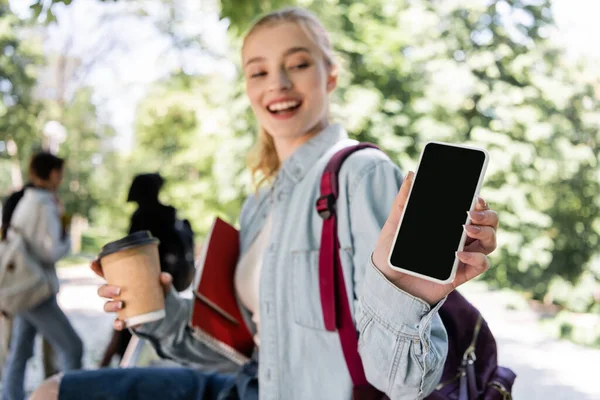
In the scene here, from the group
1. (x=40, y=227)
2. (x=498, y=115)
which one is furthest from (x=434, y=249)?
(x=498, y=115)

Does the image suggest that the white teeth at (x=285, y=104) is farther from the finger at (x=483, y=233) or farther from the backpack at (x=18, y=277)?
the backpack at (x=18, y=277)

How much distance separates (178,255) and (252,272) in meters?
2.15

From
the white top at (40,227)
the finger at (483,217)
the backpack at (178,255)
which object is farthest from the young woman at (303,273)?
the white top at (40,227)

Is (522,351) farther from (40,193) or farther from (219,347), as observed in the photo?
(219,347)

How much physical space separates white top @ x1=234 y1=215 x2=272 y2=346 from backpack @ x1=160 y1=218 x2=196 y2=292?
201cm

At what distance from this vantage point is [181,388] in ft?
5.50

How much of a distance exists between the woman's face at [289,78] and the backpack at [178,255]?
2199 mm

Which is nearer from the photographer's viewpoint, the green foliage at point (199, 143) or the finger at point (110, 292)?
the finger at point (110, 292)

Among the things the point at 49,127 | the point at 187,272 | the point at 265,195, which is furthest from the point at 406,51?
the point at 265,195

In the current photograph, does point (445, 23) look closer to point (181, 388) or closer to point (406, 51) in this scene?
point (406, 51)

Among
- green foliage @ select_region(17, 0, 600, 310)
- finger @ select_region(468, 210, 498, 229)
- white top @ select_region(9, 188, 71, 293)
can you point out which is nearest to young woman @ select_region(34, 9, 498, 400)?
finger @ select_region(468, 210, 498, 229)

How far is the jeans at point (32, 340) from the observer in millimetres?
4168

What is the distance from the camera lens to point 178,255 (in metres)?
3.82

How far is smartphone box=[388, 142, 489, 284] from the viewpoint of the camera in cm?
103
